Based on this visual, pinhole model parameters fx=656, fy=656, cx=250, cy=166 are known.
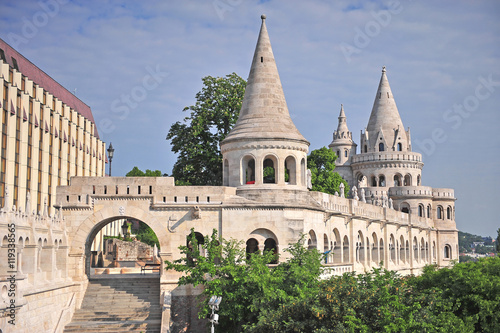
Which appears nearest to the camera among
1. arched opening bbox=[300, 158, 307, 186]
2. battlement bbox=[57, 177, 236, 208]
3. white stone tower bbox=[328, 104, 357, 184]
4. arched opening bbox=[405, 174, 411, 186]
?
battlement bbox=[57, 177, 236, 208]

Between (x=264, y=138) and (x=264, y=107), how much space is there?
2128 mm

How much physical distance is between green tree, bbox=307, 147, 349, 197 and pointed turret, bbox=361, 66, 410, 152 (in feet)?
53.5

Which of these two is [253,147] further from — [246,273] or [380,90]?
[380,90]

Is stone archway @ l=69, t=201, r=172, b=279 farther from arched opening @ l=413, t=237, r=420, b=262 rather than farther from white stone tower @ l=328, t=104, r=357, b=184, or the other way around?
white stone tower @ l=328, t=104, r=357, b=184

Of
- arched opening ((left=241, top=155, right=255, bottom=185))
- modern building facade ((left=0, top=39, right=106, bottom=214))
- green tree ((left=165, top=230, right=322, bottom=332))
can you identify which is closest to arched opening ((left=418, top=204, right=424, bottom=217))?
modern building facade ((left=0, top=39, right=106, bottom=214))

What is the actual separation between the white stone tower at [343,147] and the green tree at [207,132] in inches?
1272

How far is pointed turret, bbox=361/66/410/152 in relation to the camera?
71.1 m

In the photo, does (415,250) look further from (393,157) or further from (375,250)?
(375,250)

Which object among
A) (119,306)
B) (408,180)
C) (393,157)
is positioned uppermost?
(393,157)

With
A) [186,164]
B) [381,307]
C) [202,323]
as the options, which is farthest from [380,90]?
[381,307]

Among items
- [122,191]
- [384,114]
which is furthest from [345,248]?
[384,114]

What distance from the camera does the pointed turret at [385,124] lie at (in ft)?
233

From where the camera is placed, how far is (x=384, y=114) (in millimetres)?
71875

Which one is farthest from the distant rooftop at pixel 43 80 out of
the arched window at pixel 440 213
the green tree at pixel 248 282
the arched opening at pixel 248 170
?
the arched window at pixel 440 213
